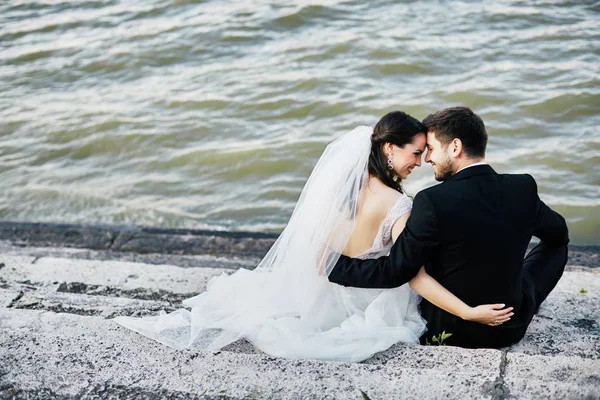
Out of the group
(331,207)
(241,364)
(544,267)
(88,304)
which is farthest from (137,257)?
(544,267)

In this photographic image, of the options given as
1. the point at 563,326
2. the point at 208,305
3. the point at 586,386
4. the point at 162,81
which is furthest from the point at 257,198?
the point at 586,386

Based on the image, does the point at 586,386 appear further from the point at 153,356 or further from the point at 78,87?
the point at 78,87

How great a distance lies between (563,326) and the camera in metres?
3.72

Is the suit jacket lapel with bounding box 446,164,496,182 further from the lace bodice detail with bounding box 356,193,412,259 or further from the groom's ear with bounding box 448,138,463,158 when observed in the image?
the lace bodice detail with bounding box 356,193,412,259

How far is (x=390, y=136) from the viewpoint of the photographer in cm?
362

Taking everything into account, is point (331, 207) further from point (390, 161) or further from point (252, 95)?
point (252, 95)

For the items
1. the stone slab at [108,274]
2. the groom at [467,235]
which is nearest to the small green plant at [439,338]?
the groom at [467,235]

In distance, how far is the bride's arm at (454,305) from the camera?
3414 mm

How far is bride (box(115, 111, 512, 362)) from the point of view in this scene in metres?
3.43

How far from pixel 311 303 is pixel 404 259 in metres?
0.62

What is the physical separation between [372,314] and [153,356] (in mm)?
1105

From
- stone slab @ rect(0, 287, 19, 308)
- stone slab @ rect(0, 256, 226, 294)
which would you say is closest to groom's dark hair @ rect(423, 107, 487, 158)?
stone slab @ rect(0, 256, 226, 294)

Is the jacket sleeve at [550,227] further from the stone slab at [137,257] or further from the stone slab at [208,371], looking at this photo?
the stone slab at [137,257]

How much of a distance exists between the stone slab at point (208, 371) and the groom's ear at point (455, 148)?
89 centimetres
